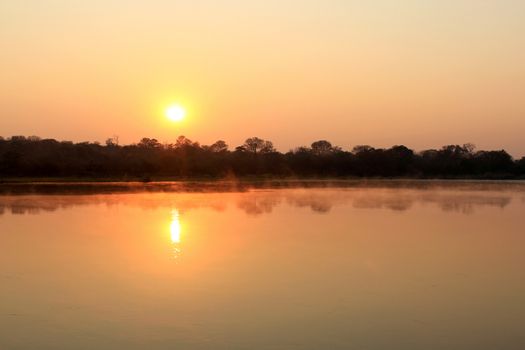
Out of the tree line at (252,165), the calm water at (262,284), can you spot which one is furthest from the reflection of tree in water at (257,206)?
the tree line at (252,165)

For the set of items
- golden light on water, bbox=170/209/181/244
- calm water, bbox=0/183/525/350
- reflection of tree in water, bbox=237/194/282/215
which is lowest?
calm water, bbox=0/183/525/350

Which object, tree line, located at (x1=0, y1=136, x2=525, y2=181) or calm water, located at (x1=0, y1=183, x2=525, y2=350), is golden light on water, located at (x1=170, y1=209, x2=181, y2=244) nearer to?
calm water, located at (x1=0, y1=183, x2=525, y2=350)

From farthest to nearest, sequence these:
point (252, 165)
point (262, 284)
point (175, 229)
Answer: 1. point (252, 165)
2. point (175, 229)
3. point (262, 284)

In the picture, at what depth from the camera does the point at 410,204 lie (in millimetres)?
19984

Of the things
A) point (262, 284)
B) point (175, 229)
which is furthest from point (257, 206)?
point (262, 284)

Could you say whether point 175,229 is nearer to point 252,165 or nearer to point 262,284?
point 262,284

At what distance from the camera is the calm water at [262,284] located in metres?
5.27

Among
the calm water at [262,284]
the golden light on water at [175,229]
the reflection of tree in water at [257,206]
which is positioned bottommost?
the calm water at [262,284]

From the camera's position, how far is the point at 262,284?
729 centimetres

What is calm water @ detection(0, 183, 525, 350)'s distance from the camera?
17.3ft

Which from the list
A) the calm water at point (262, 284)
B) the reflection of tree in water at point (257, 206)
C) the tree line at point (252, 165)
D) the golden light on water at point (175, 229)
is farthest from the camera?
the tree line at point (252, 165)

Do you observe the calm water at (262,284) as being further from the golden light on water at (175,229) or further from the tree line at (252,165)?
the tree line at (252,165)

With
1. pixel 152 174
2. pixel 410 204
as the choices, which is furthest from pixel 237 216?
pixel 152 174

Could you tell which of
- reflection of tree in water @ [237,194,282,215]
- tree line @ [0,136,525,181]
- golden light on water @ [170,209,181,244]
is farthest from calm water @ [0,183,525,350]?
tree line @ [0,136,525,181]
